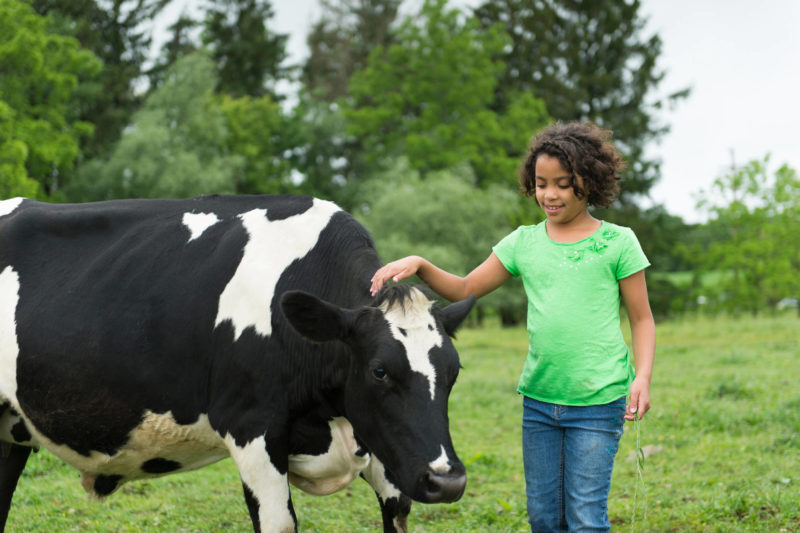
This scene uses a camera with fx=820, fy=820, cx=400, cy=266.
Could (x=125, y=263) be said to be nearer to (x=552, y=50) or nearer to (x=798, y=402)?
(x=798, y=402)

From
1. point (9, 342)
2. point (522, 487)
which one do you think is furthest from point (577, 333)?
point (522, 487)

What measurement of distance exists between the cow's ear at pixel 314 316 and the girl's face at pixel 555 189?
1012mm

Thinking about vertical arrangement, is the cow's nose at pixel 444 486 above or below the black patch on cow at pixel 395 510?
above

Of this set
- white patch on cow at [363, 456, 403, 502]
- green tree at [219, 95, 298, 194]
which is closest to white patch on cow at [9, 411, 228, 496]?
white patch on cow at [363, 456, 403, 502]

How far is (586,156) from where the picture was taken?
360 centimetres

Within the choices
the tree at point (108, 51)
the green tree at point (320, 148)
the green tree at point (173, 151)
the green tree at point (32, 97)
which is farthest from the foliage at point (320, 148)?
the green tree at point (32, 97)

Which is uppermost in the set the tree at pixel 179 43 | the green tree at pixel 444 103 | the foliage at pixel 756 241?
the tree at pixel 179 43

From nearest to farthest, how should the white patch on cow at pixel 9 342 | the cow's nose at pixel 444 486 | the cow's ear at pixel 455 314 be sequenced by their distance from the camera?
the cow's nose at pixel 444 486 < the cow's ear at pixel 455 314 < the white patch on cow at pixel 9 342

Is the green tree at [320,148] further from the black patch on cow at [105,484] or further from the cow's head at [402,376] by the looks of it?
the cow's head at [402,376]

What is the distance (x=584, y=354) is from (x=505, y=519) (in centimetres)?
292

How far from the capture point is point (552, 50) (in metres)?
41.2

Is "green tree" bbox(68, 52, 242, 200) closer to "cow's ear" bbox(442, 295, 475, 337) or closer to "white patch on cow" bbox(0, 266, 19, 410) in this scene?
"white patch on cow" bbox(0, 266, 19, 410)

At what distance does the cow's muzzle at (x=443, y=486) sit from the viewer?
3.18 m

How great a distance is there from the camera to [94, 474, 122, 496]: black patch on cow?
468 centimetres
